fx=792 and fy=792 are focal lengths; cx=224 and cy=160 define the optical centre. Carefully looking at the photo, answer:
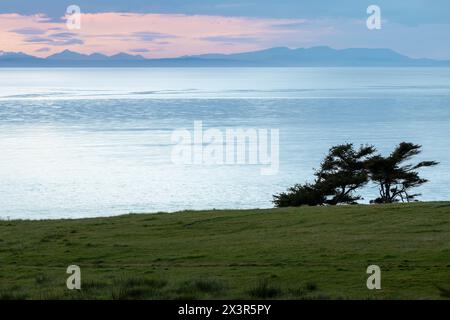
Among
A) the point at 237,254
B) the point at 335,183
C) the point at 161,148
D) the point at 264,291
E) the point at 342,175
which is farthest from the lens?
the point at 161,148

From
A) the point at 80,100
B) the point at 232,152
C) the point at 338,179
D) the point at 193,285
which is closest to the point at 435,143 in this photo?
the point at 232,152

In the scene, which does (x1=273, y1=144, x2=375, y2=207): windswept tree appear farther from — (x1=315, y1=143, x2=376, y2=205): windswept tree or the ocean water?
the ocean water

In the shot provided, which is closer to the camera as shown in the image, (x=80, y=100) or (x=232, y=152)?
(x=232, y=152)

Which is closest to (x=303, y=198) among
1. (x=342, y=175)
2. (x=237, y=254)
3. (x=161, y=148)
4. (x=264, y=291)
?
(x=342, y=175)

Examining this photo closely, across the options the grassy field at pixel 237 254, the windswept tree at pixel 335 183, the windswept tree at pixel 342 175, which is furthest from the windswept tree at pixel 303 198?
the grassy field at pixel 237 254

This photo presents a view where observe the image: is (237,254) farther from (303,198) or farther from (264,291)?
(303,198)

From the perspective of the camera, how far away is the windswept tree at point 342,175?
4666cm

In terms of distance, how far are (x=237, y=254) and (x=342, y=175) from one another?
95.4 feet

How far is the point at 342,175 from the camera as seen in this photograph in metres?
48.1

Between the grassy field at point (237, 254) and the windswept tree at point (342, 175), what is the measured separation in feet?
60.0
